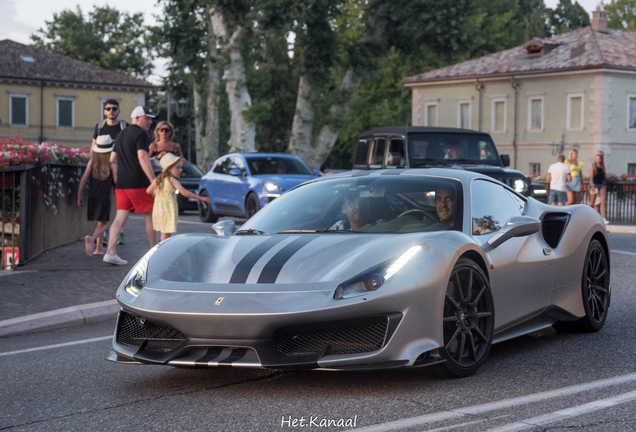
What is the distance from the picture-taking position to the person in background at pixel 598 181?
23.5 meters

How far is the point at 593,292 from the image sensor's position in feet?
22.8

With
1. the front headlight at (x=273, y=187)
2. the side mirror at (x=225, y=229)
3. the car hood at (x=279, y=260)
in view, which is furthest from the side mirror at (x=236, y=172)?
the car hood at (x=279, y=260)

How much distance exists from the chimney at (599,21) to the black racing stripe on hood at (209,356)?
59.0 m

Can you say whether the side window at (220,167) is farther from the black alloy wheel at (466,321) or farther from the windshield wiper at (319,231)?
the black alloy wheel at (466,321)

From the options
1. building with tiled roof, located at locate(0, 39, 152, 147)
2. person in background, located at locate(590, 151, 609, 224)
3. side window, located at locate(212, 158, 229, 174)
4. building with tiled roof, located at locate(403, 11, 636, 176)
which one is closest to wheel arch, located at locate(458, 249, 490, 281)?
side window, located at locate(212, 158, 229, 174)

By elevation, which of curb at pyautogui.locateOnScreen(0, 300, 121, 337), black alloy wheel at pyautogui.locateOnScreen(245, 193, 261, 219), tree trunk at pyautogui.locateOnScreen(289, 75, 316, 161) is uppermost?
tree trunk at pyautogui.locateOnScreen(289, 75, 316, 161)

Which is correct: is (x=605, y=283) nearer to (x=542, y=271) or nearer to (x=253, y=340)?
(x=542, y=271)

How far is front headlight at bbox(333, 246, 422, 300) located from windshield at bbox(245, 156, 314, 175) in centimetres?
1532

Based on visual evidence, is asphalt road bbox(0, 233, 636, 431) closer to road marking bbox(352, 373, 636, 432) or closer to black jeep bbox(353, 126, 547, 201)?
road marking bbox(352, 373, 636, 432)

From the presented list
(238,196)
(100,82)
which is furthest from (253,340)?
(100,82)

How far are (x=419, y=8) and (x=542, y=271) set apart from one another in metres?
32.3

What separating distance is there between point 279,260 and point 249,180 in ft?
49.4

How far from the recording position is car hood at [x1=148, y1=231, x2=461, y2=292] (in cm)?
480

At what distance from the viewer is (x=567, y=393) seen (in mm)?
4754
